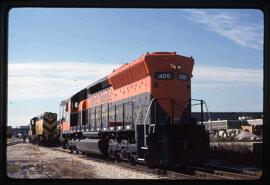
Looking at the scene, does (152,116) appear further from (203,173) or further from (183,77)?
(203,173)

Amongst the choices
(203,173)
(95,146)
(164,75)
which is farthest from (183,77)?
(95,146)

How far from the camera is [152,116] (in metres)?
12.4

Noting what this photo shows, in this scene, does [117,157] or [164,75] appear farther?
[117,157]

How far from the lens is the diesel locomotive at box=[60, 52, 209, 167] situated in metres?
11.7

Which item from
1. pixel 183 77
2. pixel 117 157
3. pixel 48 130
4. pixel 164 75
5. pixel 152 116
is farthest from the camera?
pixel 48 130

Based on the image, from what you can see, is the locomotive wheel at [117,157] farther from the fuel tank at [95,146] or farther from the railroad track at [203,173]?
the railroad track at [203,173]

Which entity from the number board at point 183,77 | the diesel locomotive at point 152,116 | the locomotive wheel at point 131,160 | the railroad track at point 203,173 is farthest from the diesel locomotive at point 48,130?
the railroad track at point 203,173

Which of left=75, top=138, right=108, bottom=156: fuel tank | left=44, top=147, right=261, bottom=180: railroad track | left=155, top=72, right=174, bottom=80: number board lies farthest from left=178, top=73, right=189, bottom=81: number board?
left=75, top=138, right=108, bottom=156: fuel tank

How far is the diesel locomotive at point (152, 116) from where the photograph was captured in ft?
38.4

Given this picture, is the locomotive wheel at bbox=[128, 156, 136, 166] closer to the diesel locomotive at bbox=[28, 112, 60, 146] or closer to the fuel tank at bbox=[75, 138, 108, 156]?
the fuel tank at bbox=[75, 138, 108, 156]
